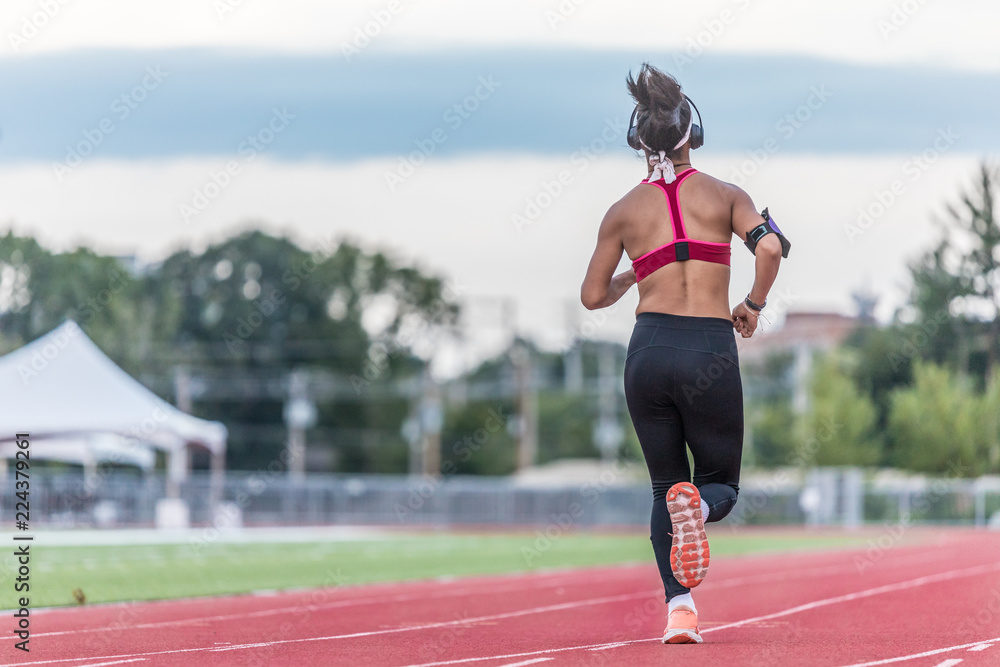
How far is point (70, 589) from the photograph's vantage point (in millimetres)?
14008

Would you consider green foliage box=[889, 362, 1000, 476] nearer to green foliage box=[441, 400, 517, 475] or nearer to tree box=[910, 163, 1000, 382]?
tree box=[910, 163, 1000, 382]

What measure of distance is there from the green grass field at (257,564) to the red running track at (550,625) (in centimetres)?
Result: 146

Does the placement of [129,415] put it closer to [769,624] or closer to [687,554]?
[769,624]

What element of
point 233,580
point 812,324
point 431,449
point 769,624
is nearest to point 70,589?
point 233,580

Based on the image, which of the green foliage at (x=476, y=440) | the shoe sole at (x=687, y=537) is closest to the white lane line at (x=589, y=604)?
the shoe sole at (x=687, y=537)

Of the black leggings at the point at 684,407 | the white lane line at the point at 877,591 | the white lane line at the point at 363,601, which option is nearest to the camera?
the black leggings at the point at 684,407

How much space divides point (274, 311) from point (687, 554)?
71457mm

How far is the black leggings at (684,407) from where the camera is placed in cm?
635

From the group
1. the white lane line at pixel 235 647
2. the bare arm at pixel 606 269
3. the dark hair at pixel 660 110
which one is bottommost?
the white lane line at pixel 235 647

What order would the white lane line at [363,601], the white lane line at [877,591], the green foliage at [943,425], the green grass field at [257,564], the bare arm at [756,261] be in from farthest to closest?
the green foliage at [943,425] → the green grass field at [257,564] → the white lane line at [363,601] → the white lane line at [877,591] → the bare arm at [756,261]

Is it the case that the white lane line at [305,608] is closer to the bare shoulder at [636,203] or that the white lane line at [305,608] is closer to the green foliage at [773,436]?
the bare shoulder at [636,203]

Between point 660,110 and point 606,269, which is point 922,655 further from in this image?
point 660,110

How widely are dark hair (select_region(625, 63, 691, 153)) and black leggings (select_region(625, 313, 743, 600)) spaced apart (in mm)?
812

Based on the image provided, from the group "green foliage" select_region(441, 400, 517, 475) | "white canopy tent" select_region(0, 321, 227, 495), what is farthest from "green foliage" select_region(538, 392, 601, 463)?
"white canopy tent" select_region(0, 321, 227, 495)
